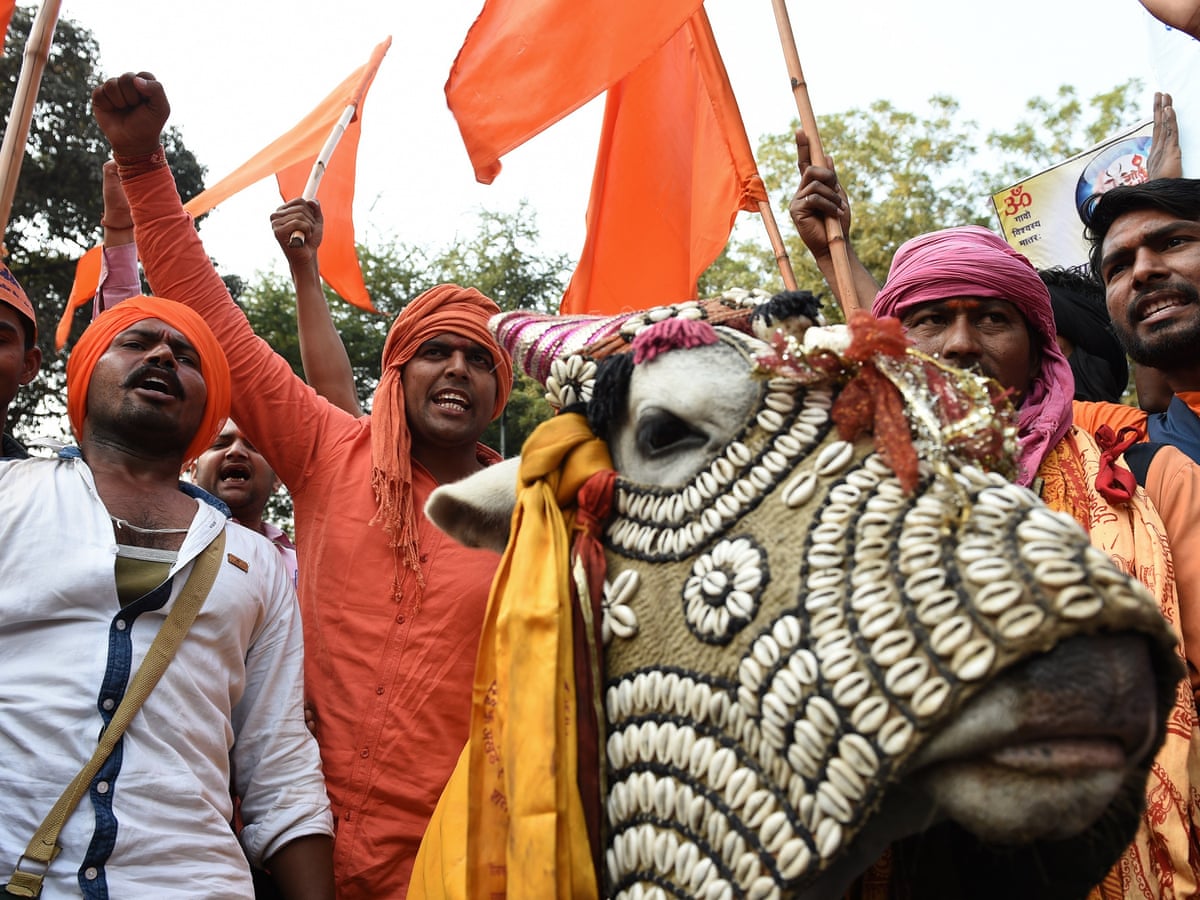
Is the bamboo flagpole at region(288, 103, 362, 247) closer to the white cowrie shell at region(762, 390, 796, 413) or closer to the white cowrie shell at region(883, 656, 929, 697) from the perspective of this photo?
the white cowrie shell at region(762, 390, 796, 413)

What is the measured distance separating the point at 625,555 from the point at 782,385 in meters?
0.40

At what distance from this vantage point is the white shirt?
7.72 feet

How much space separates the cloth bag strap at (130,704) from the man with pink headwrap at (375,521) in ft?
1.55

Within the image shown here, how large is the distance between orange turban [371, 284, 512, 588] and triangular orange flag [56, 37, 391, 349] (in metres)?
1.52

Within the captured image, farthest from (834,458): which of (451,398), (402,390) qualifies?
(402,390)

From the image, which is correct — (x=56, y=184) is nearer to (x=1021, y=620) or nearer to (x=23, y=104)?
(x=23, y=104)

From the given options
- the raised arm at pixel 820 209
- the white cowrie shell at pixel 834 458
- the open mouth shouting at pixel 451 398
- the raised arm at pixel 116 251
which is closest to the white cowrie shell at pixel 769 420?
the white cowrie shell at pixel 834 458

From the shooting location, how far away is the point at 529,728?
5.42 ft

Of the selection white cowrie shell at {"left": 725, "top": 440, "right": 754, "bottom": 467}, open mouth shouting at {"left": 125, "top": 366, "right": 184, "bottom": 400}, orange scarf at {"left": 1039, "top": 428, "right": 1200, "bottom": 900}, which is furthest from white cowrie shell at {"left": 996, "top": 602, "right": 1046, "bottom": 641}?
open mouth shouting at {"left": 125, "top": 366, "right": 184, "bottom": 400}

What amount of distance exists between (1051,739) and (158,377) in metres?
2.71

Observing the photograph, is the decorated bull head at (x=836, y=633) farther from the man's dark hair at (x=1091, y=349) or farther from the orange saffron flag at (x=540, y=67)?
the man's dark hair at (x=1091, y=349)

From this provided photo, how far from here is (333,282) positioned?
5.41 metres

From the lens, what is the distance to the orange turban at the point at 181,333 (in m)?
3.18

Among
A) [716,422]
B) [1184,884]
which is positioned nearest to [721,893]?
[716,422]
